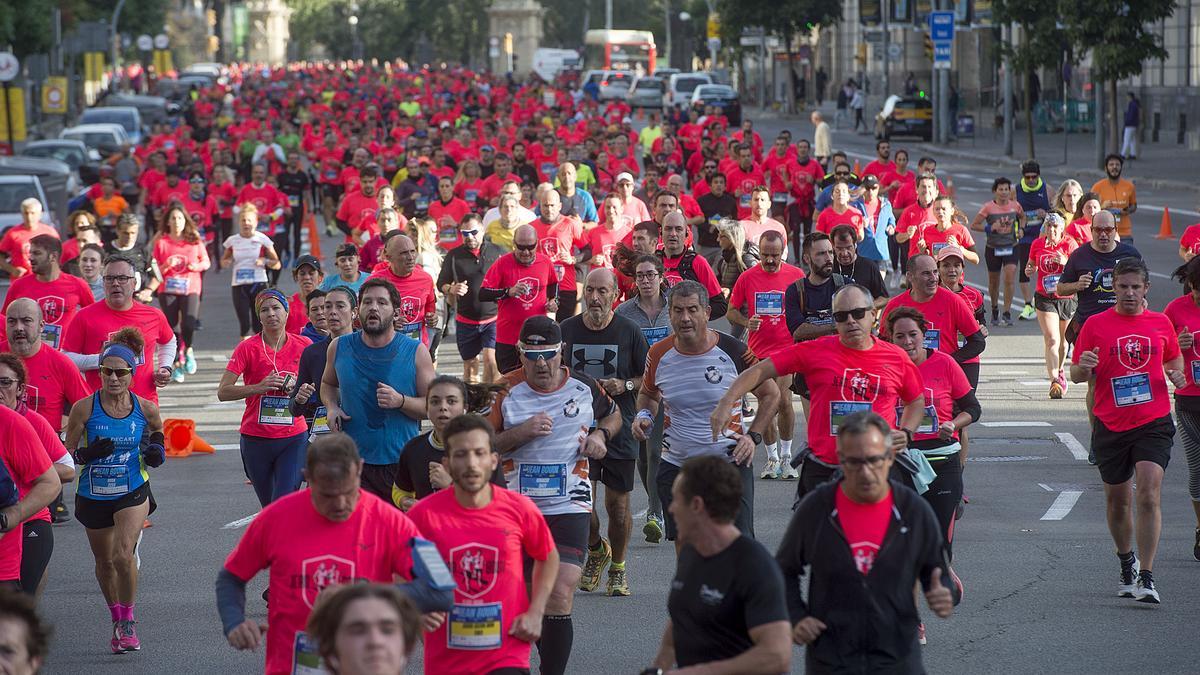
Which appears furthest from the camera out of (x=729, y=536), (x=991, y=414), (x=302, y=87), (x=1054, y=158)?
(x=302, y=87)

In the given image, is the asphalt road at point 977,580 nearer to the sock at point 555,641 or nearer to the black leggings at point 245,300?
the sock at point 555,641

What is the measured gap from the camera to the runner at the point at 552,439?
8.46 meters

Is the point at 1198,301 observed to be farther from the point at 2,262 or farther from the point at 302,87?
the point at 302,87

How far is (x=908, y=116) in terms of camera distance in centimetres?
6022

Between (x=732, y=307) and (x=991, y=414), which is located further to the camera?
(x=991, y=414)

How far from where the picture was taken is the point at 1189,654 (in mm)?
9023

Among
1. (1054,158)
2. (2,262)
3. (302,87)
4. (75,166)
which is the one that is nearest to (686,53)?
(302,87)

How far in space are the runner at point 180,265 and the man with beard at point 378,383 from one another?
9170mm

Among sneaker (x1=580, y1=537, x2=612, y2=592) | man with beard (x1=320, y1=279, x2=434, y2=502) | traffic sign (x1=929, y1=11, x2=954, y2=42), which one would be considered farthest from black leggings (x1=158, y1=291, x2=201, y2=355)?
traffic sign (x1=929, y1=11, x2=954, y2=42)

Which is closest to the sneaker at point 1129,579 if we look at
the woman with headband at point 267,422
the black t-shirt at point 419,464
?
the black t-shirt at point 419,464

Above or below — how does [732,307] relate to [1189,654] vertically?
above

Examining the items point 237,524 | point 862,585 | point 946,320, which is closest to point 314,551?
point 862,585

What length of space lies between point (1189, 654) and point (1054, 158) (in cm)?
4207

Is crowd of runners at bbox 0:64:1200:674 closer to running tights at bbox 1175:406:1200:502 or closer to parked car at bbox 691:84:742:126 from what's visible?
running tights at bbox 1175:406:1200:502
